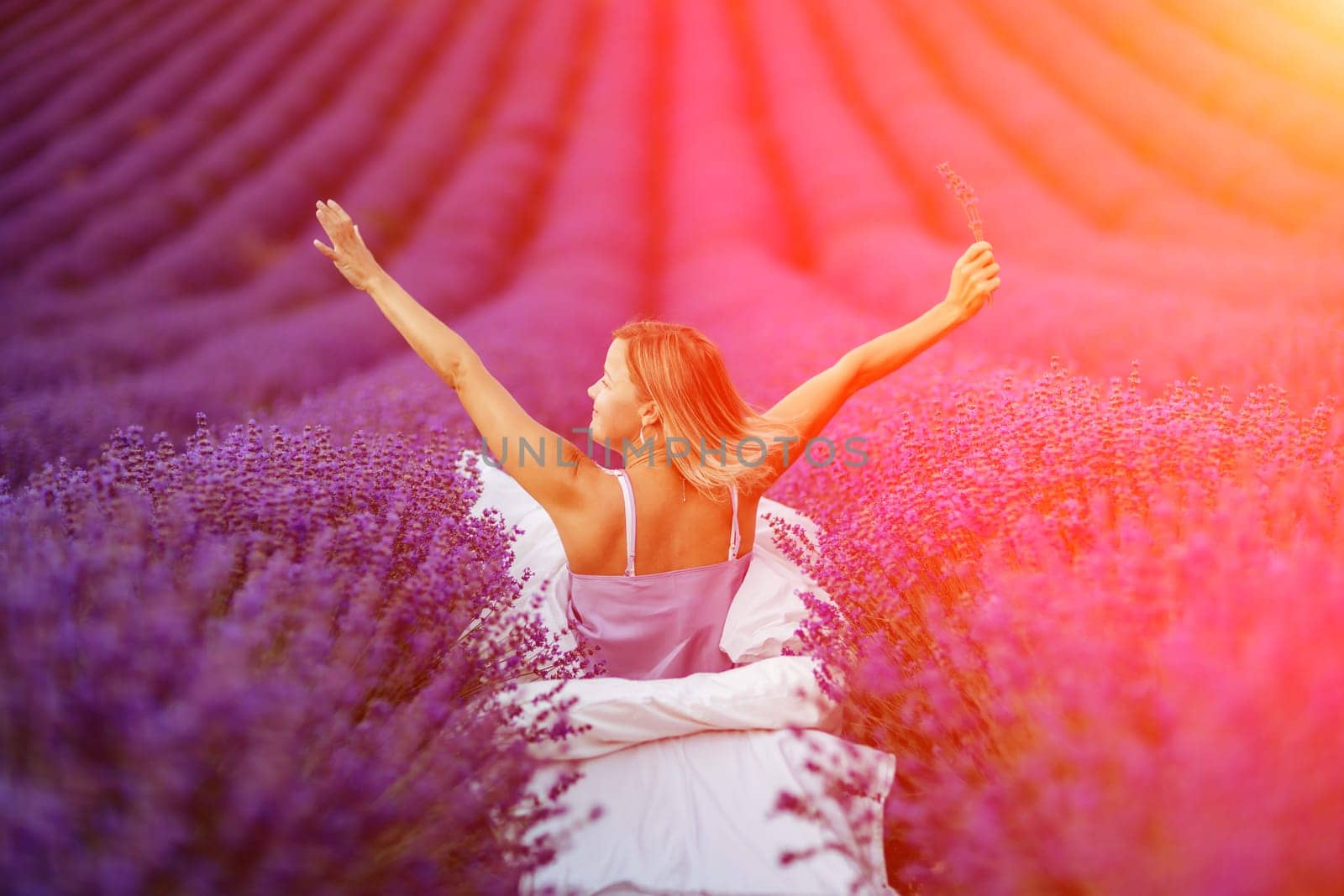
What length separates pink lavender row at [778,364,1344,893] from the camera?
62 centimetres

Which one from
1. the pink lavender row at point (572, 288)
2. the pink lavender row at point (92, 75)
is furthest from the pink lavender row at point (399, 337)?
the pink lavender row at point (92, 75)

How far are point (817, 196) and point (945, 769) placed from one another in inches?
126

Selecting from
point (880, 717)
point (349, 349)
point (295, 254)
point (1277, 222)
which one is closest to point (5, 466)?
point (349, 349)

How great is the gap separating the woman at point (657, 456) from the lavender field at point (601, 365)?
0.15m

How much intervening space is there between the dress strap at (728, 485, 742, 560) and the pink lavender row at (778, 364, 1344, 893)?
0.37 feet

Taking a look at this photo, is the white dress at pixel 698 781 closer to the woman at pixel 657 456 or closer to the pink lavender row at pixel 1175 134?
the woman at pixel 657 456

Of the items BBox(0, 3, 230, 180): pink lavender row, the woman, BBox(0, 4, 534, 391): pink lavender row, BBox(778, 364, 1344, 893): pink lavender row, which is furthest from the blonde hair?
BBox(0, 3, 230, 180): pink lavender row

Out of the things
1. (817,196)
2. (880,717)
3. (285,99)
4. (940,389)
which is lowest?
(880,717)

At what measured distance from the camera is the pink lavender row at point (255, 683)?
0.63 meters

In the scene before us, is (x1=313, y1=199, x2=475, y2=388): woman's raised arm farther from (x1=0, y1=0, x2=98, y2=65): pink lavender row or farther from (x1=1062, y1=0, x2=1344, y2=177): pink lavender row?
(x1=1062, y1=0, x2=1344, y2=177): pink lavender row

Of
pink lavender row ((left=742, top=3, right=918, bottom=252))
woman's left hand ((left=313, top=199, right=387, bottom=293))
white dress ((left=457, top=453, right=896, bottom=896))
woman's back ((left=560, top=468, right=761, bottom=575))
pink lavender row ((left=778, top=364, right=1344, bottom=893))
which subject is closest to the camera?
pink lavender row ((left=778, top=364, right=1344, bottom=893))

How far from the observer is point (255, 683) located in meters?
0.75

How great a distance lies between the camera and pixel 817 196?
12.4ft

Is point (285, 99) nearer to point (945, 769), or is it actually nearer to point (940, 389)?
point (940, 389)
